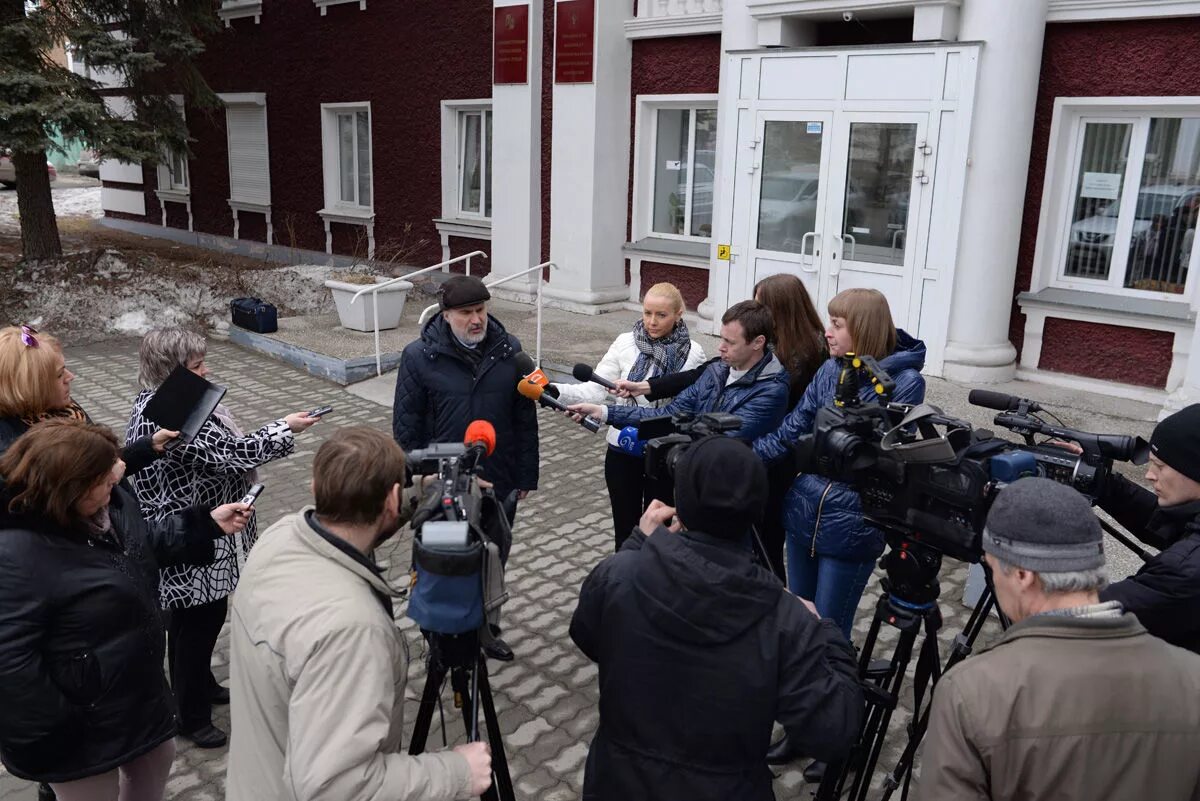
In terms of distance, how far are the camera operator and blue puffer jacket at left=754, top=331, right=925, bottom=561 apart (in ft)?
4.51

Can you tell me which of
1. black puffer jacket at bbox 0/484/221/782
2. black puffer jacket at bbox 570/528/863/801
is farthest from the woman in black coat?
black puffer jacket at bbox 570/528/863/801

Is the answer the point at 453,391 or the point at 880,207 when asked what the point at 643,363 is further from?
the point at 880,207

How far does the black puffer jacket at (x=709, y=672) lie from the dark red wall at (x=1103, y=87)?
6.84 m

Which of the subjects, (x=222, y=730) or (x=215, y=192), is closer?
(x=222, y=730)

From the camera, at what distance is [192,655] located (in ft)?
11.3

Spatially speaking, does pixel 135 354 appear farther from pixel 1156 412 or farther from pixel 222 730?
pixel 1156 412

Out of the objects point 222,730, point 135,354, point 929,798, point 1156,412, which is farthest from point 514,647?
point 135,354

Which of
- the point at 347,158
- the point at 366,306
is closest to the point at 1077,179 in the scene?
the point at 366,306

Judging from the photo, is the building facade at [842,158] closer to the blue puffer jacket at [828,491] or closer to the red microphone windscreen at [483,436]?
the blue puffer jacket at [828,491]

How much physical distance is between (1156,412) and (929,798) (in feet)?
22.1

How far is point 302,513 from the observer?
82.6 inches

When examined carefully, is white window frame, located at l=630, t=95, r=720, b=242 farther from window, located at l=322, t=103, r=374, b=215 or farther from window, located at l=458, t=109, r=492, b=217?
window, located at l=322, t=103, r=374, b=215

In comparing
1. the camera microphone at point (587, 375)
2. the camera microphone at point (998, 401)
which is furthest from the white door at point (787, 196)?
the camera microphone at point (998, 401)

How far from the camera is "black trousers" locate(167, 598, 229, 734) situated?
340 centimetres
